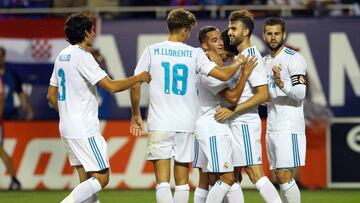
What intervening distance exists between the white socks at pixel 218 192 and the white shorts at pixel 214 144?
0.51 feet

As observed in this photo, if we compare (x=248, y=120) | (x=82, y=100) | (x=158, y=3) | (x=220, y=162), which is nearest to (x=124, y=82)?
(x=82, y=100)

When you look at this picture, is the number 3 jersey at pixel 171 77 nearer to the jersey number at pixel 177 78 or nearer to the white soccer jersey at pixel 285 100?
the jersey number at pixel 177 78

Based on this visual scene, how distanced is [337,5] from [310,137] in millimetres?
2206

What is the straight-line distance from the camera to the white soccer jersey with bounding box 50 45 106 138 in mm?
11070

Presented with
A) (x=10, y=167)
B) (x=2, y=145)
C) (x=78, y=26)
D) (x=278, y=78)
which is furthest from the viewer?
(x=2, y=145)

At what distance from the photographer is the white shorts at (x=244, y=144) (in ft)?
37.5

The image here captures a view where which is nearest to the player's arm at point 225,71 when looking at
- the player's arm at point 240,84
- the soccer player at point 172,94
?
the soccer player at point 172,94

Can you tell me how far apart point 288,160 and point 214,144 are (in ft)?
3.09

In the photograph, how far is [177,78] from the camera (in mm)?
11164

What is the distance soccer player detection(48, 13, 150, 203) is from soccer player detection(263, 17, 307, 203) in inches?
61.0

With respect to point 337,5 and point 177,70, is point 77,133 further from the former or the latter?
point 337,5

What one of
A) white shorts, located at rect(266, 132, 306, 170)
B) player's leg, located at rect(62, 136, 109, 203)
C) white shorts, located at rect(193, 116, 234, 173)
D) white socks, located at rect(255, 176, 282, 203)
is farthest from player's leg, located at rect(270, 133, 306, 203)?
player's leg, located at rect(62, 136, 109, 203)

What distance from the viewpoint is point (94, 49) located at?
1752cm

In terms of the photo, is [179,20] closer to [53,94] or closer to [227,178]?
[53,94]
